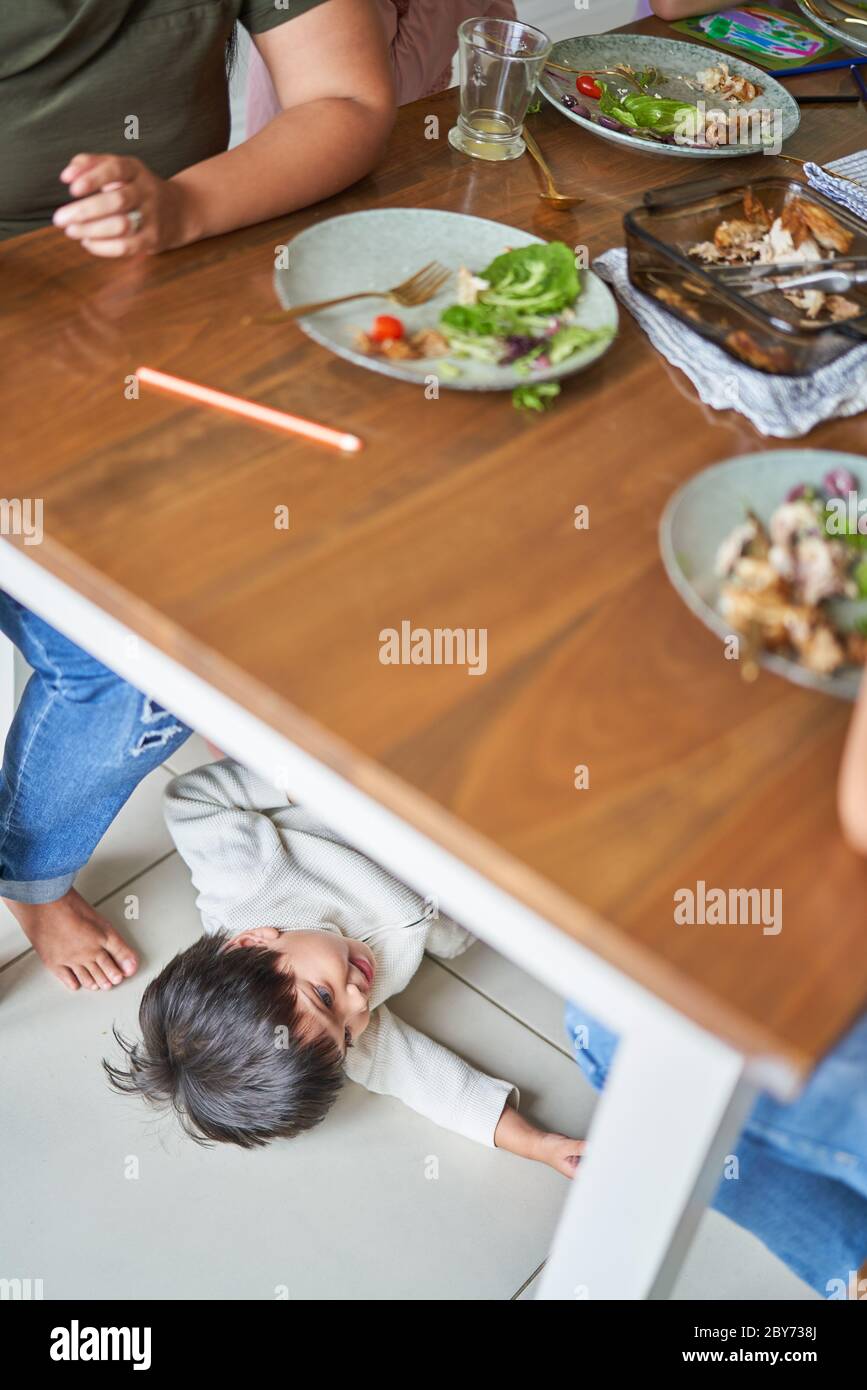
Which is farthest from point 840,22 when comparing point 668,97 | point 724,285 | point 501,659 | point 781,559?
point 501,659

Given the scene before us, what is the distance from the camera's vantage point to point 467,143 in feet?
3.97

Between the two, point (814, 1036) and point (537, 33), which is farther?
point (537, 33)

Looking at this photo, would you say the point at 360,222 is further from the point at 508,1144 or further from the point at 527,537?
the point at 508,1144

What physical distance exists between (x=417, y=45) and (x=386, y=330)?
127cm

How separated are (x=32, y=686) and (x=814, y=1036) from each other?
34.8 inches

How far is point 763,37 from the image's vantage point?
151cm

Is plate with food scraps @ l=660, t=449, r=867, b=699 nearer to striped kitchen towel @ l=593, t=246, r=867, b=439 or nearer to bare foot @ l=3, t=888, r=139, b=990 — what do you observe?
striped kitchen towel @ l=593, t=246, r=867, b=439

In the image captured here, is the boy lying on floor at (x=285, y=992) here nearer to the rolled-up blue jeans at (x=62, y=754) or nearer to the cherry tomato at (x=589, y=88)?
the rolled-up blue jeans at (x=62, y=754)

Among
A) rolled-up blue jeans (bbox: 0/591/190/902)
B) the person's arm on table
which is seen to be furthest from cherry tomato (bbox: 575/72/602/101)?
rolled-up blue jeans (bbox: 0/591/190/902)

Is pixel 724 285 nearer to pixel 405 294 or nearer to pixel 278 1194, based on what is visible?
pixel 405 294

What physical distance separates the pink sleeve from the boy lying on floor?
118 centimetres

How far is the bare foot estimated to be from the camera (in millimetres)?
1354

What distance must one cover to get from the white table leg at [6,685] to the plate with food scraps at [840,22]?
131cm
